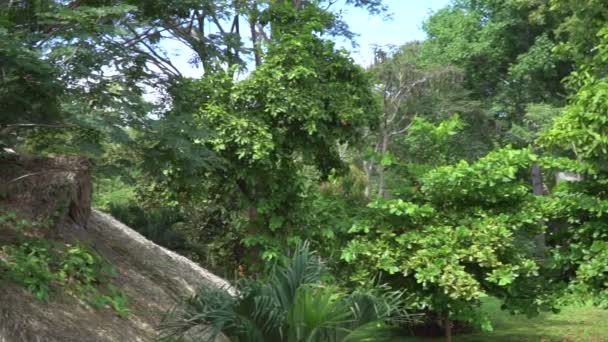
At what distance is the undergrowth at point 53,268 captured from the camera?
624 cm

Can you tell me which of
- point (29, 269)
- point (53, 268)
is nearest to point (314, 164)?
point (53, 268)

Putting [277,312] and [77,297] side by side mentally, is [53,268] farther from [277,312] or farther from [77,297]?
[277,312]

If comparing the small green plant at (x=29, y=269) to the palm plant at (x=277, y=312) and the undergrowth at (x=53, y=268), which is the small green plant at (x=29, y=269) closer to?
the undergrowth at (x=53, y=268)

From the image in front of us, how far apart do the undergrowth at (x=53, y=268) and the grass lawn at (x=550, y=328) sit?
8415mm

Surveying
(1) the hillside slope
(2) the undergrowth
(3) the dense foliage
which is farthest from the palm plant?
(2) the undergrowth

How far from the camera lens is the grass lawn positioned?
47.1 feet

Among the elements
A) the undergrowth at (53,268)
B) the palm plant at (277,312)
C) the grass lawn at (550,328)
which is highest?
the undergrowth at (53,268)

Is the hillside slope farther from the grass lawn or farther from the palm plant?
the grass lawn

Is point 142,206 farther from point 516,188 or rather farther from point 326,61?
point 516,188

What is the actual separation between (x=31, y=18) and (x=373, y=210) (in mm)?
5921

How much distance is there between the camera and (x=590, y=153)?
9.77 meters

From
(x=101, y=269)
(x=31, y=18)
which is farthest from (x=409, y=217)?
(x=31, y=18)

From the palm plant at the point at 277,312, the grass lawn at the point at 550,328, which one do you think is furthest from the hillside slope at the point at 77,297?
the grass lawn at the point at 550,328

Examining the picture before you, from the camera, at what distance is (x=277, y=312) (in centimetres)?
610
